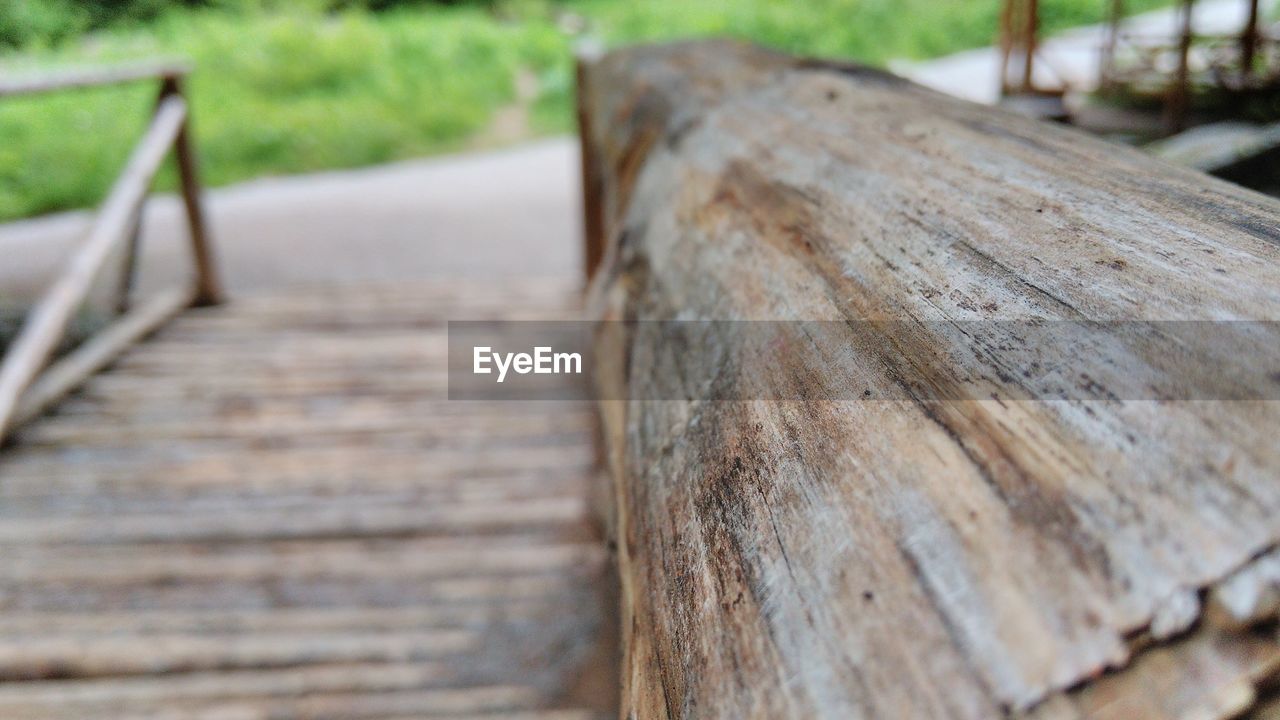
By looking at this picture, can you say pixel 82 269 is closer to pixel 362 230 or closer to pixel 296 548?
pixel 296 548

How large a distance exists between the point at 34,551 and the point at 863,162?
2374 mm

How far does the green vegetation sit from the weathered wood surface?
567cm

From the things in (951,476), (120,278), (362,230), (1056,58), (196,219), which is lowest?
(362,230)

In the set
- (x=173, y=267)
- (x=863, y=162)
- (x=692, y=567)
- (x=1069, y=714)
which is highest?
(x=863, y=162)

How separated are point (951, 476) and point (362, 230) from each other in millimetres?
6529

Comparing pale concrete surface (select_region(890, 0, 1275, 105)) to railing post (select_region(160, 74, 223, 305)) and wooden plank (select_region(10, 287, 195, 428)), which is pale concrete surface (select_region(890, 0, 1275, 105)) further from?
wooden plank (select_region(10, 287, 195, 428))

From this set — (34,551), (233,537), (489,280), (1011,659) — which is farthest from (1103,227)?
(489,280)

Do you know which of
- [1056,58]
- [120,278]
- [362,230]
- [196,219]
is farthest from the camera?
[1056,58]

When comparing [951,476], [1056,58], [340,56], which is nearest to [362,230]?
[340,56]

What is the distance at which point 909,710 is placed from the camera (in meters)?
0.49

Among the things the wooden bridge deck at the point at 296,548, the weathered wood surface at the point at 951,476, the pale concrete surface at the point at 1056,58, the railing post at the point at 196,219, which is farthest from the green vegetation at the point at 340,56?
the weathered wood surface at the point at 951,476

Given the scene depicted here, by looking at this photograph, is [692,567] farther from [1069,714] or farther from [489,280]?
[489,280]

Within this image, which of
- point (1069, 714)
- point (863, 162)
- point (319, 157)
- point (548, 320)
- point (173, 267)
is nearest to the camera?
point (1069, 714)

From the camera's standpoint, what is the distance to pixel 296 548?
2545mm
